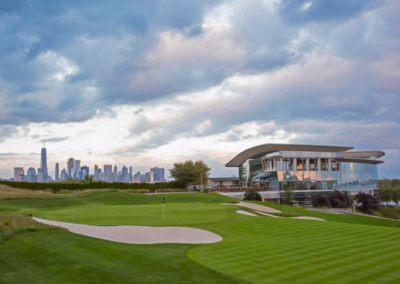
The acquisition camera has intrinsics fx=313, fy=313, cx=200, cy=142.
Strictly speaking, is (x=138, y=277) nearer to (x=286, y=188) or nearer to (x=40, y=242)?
(x=40, y=242)

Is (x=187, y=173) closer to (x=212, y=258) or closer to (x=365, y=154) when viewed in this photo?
(x=365, y=154)

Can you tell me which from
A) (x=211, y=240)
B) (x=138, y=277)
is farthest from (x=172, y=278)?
(x=211, y=240)

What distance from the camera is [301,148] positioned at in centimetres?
6362

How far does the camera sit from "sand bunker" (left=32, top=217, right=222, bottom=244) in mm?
13103

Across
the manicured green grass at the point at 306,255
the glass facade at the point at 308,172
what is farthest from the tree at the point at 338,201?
the manicured green grass at the point at 306,255

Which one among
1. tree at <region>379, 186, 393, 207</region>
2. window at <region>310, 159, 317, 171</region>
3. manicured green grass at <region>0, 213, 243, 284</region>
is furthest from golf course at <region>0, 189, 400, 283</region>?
tree at <region>379, 186, 393, 207</region>

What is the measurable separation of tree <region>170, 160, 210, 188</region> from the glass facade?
1244 cm

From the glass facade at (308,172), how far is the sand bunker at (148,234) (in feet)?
162

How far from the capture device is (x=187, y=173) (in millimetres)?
68500

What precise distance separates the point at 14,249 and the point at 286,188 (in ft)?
187

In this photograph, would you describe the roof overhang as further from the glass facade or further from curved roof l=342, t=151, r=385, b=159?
curved roof l=342, t=151, r=385, b=159

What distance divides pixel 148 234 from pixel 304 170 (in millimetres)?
54455

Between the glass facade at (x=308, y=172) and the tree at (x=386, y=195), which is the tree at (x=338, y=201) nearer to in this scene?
the glass facade at (x=308, y=172)

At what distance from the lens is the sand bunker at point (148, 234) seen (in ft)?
43.0
